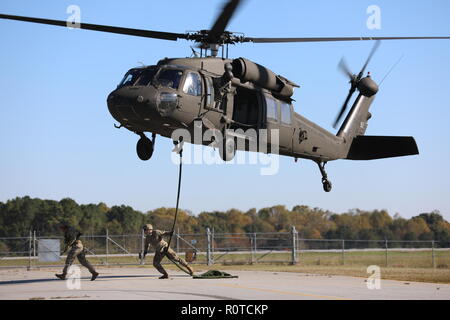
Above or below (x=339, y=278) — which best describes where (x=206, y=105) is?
above

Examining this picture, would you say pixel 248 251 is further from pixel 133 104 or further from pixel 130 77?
pixel 133 104

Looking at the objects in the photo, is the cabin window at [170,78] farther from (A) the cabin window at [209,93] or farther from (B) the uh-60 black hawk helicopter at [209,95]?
(A) the cabin window at [209,93]

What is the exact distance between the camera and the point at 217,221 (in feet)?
277

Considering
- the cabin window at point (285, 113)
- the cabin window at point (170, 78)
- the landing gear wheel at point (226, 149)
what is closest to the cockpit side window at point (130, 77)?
the cabin window at point (170, 78)

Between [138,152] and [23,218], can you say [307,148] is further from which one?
[23,218]

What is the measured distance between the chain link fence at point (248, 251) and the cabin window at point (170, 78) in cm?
1421

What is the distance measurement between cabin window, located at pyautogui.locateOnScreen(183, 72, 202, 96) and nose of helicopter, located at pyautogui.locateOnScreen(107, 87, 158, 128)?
1.11 metres

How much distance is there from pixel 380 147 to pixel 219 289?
1226cm

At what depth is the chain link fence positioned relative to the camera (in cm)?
3559

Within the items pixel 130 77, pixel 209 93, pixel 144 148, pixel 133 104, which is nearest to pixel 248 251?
pixel 144 148

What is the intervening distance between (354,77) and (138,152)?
11.0 metres

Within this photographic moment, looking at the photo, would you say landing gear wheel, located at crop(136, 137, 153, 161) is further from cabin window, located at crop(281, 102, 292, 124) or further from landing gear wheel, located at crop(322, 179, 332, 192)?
landing gear wheel, located at crop(322, 179, 332, 192)
